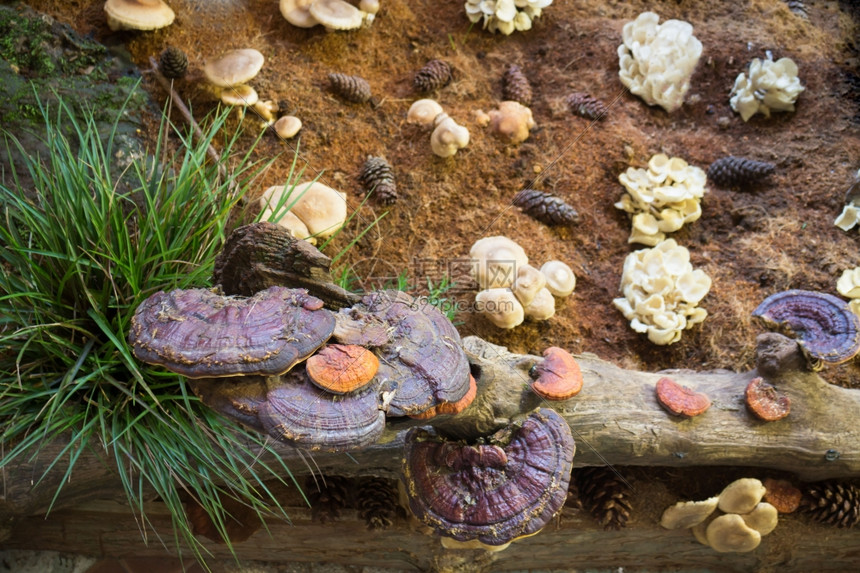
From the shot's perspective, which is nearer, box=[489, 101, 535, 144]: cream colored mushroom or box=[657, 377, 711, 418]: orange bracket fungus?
box=[657, 377, 711, 418]: orange bracket fungus

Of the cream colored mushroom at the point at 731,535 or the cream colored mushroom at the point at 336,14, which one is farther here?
the cream colored mushroom at the point at 336,14

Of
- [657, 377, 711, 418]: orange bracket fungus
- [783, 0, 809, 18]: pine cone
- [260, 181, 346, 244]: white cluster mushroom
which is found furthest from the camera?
[783, 0, 809, 18]: pine cone

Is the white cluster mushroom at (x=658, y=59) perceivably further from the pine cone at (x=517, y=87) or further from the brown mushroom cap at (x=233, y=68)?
the brown mushroom cap at (x=233, y=68)

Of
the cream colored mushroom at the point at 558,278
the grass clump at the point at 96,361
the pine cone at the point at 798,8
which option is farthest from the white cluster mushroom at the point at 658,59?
the grass clump at the point at 96,361

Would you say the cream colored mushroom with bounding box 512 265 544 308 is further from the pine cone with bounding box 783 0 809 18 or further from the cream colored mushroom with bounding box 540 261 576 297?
the pine cone with bounding box 783 0 809 18

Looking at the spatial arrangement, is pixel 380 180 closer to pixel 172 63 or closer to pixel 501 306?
pixel 501 306

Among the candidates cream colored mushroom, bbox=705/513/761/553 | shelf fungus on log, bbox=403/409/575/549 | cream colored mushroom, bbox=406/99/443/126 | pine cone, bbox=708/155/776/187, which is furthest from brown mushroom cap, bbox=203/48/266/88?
cream colored mushroom, bbox=705/513/761/553

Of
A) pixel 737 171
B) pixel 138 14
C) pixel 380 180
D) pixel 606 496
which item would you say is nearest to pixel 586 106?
pixel 737 171
